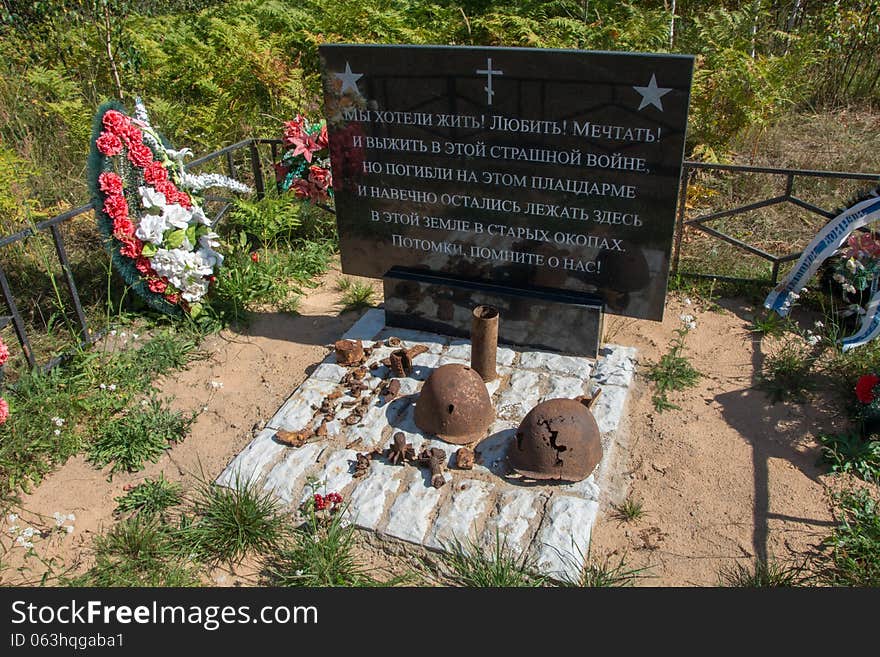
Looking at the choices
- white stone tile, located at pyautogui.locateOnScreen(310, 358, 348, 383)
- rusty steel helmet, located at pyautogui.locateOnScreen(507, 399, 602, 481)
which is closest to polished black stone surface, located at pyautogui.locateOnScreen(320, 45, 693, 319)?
white stone tile, located at pyautogui.locateOnScreen(310, 358, 348, 383)

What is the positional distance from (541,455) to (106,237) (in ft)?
11.1

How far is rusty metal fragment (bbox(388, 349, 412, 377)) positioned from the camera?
14.9 ft

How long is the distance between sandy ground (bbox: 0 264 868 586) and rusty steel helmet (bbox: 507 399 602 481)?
265 millimetres

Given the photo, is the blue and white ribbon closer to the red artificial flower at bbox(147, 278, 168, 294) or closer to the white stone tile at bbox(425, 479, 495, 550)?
the white stone tile at bbox(425, 479, 495, 550)

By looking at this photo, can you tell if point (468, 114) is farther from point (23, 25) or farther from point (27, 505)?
point (23, 25)

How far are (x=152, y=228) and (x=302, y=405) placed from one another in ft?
5.63

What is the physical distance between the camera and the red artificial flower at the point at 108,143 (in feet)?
15.1

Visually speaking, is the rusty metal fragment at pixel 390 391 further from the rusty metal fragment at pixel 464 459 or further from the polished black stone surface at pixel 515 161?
the polished black stone surface at pixel 515 161

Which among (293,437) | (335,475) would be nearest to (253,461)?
(293,437)

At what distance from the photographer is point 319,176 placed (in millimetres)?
5945

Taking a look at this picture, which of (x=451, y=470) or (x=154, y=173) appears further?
(x=154, y=173)

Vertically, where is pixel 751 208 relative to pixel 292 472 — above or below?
above

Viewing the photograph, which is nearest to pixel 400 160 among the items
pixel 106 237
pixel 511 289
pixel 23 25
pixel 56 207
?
pixel 511 289

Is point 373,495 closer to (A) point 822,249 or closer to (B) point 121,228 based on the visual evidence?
(B) point 121,228
